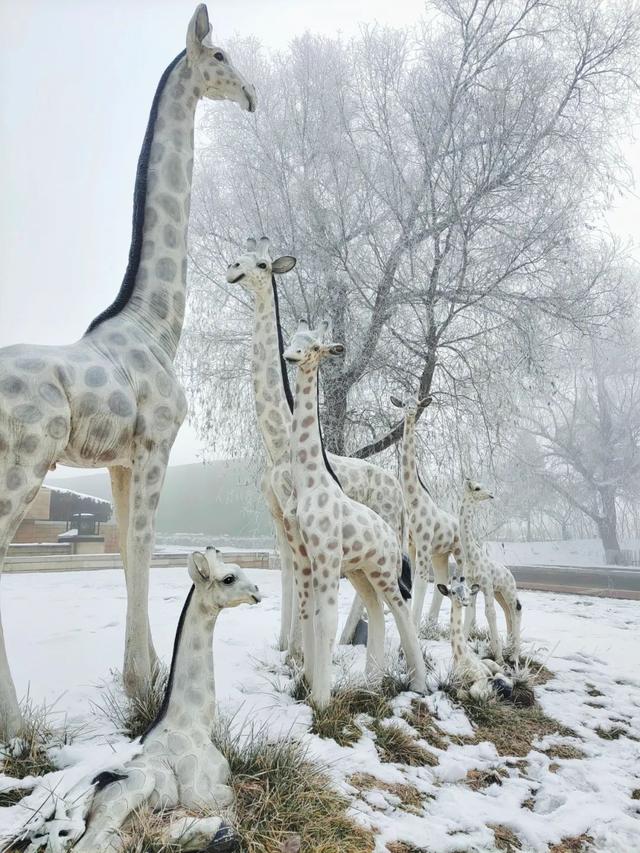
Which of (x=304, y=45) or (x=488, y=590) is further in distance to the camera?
(x=304, y=45)

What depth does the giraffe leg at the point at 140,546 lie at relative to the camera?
3.11 metres

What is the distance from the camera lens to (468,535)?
16.6 ft

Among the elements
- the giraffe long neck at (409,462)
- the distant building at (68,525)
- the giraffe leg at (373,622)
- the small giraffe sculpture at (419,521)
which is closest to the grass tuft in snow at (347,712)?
the giraffe leg at (373,622)

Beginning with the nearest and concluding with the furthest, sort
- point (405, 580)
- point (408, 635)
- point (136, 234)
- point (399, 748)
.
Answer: point (399, 748), point (136, 234), point (408, 635), point (405, 580)

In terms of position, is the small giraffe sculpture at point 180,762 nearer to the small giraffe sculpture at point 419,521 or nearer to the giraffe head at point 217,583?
the giraffe head at point 217,583

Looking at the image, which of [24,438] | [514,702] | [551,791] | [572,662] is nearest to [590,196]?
[572,662]

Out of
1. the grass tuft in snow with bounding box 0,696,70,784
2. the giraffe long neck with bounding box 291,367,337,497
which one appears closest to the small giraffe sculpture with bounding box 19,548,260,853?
the grass tuft in snow with bounding box 0,696,70,784

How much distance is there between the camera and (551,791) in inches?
126

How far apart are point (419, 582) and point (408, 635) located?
1409 millimetres

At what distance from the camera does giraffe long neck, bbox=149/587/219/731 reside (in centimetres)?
238

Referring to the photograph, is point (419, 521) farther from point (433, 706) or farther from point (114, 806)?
point (114, 806)

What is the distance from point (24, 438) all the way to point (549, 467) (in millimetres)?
17196

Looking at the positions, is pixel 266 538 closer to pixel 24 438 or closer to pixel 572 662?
pixel 572 662

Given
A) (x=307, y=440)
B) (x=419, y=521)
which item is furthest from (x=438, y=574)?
(x=307, y=440)
